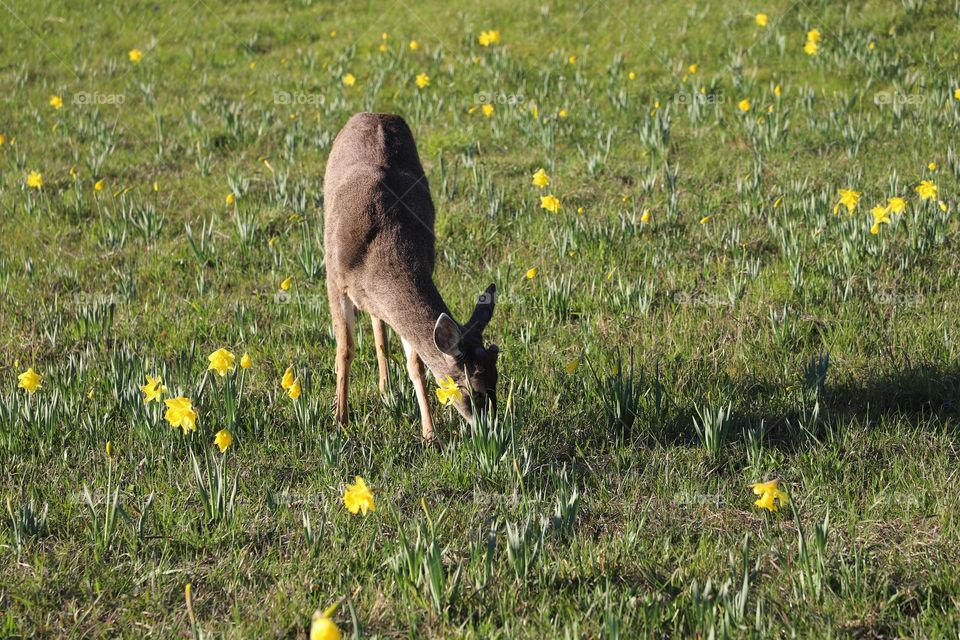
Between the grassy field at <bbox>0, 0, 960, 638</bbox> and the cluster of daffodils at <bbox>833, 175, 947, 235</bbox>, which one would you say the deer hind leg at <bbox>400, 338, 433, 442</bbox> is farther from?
the cluster of daffodils at <bbox>833, 175, 947, 235</bbox>

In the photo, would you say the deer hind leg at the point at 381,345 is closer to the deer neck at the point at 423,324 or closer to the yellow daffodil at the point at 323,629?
the deer neck at the point at 423,324

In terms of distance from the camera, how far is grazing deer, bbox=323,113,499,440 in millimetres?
4059

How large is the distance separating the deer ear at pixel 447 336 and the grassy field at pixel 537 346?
314mm

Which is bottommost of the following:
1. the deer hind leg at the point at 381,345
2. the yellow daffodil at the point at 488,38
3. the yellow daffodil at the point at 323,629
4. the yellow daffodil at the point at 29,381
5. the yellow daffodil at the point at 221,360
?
the deer hind leg at the point at 381,345

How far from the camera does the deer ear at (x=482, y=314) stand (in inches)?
161

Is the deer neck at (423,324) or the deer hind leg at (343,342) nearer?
the deer neck at (423,324)

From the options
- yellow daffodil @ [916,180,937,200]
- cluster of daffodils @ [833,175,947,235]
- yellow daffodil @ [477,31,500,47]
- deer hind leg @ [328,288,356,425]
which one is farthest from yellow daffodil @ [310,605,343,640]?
yellow daffodil @ [477,31,500,47]

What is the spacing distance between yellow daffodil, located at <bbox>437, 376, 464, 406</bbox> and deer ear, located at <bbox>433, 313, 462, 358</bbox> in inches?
4.7

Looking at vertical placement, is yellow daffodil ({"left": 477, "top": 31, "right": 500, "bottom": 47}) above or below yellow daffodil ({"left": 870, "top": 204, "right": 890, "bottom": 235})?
above

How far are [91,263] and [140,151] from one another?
101 inches

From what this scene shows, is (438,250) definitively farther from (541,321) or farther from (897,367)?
(897,367)

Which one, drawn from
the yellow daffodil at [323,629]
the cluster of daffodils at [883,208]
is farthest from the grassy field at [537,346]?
the yellow daffodil at [323,629]

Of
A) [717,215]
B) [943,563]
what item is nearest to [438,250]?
[717,215]

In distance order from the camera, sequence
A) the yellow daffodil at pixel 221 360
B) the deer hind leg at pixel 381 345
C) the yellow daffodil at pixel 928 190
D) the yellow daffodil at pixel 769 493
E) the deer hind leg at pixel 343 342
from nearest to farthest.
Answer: the yellow daffodil at pixel 769 493 < the yellow daffodil at pixel 221 360 < the deer hind leg at pixel 343 342 < the deer hind leg at pixel 381 345 < the yellow daffodil at pixel 928 190
